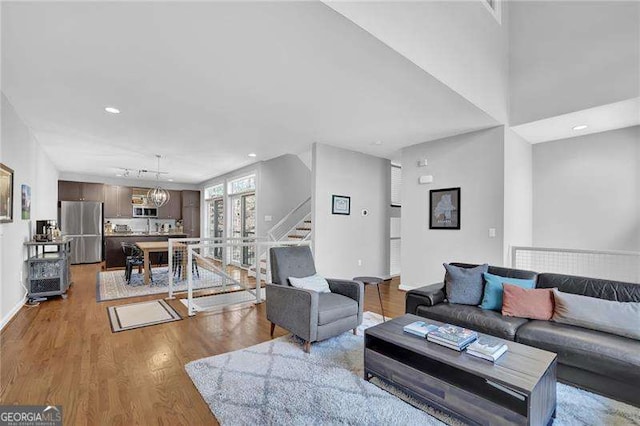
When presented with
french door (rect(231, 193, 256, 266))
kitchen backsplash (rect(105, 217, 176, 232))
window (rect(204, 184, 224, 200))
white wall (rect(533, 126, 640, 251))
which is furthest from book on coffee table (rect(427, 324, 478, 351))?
kitchen backsplash (rect(105, 217, 176, 232))

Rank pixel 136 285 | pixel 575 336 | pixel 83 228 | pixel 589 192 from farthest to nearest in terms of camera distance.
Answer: pixel 83 228, pixel 136 285, pixel 589 192, pixel 575 336

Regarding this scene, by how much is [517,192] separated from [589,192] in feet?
3.29

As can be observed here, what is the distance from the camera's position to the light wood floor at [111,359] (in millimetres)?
1917

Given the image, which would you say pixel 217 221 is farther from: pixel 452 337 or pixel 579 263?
pixel 579 263

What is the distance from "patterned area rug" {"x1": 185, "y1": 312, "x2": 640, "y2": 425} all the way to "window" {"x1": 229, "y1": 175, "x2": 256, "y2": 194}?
514cm

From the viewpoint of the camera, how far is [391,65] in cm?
254

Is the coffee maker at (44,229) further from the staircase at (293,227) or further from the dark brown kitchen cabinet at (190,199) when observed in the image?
the dark brown kitchen cabinet at (190,199)

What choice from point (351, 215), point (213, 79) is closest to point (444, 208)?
point (351, 215)

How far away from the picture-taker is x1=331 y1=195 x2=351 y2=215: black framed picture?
529 cm

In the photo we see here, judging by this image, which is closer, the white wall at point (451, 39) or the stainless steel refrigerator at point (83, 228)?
the white wall at point (451, 39)

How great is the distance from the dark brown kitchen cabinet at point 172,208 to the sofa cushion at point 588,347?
389 inches

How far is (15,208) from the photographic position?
3637 millimetres

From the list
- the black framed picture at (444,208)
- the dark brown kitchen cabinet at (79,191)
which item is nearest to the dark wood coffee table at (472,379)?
the black framed picture at (444,208)

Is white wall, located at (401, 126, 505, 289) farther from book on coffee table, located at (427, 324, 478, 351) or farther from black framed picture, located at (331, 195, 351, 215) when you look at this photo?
book on coffee table, located at (427, 324, 478, 351)
